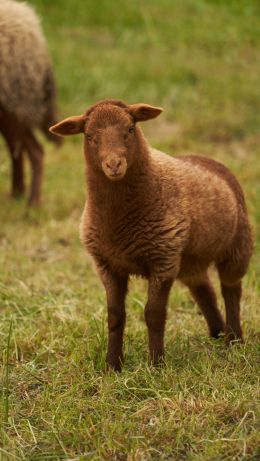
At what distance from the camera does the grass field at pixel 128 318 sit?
12.5 feet

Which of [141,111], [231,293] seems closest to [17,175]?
[231,293]

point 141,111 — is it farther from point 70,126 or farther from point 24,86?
point 24,86

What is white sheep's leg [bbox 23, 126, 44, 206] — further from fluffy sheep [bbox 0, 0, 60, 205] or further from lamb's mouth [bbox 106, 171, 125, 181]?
lamb's mouth [bbox 106, 171, 125, 181]

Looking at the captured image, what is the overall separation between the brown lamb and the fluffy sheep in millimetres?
3658

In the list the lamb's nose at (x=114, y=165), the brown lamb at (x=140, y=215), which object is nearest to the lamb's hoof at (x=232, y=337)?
the brown lamb at (x=140, y=215)

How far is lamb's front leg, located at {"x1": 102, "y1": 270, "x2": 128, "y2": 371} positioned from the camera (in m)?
4.61

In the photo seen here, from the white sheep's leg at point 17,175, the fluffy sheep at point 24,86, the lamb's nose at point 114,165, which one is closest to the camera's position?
the lamb's nose at point 114,165

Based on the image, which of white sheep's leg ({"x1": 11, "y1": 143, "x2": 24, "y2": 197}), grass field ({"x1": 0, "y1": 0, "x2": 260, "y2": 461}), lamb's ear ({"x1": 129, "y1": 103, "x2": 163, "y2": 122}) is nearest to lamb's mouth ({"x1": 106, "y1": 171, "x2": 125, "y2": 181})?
lamb's ear ({"x1": 129, "y1": 103, "x2": 163, "y2": 122})

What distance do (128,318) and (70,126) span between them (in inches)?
61.3

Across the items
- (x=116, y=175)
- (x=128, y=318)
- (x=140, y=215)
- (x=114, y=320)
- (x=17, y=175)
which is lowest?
(x=17, y=175)

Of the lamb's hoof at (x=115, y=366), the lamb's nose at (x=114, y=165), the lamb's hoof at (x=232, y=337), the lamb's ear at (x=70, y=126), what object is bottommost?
the lamb's hoof at (x=232, y=337)

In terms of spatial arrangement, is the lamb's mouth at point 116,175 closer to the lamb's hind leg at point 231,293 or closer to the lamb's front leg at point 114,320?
the lamb's front leg at point 114,320

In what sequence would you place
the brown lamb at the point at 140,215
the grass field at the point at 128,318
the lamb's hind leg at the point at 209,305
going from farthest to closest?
the lamb's hind leg at the point at 209,305
the brown lamb at the point at 140,215
the grass field at the point at 128,318

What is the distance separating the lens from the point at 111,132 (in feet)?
14.0
